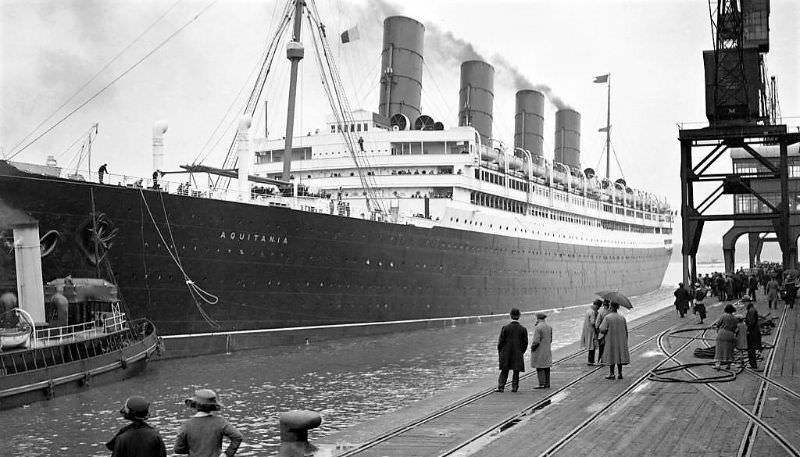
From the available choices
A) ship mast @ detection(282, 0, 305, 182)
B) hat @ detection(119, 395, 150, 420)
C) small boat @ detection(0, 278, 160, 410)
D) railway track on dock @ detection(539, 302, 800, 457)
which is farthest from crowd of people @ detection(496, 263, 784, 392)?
ship mast @ detection(282, 0, 305, 182)

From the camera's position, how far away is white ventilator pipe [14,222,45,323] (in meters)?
14.2

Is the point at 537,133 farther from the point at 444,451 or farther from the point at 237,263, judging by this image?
the point at 444,451

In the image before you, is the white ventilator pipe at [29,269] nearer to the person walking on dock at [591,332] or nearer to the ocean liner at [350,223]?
the ocean liner at [350,223]

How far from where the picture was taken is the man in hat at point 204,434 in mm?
4695

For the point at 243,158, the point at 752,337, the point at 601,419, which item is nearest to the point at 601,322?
the point at 752,337

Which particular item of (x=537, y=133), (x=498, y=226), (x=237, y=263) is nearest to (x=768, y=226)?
(x=537, y=133)

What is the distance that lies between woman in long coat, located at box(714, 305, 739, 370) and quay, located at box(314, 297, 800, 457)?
0.29 meters

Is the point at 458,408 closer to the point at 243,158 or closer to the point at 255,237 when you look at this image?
the point at 255,237

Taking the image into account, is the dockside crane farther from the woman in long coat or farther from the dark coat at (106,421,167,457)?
the dark coat at (106,421,167,457)

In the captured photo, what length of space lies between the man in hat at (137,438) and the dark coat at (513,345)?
20.7 feet

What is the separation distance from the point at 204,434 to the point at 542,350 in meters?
6.66

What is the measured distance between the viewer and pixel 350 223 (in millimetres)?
21547

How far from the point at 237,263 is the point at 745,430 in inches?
528

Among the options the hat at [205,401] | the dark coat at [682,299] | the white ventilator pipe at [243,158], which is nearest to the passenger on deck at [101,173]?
the white ventilator pipe at [243,158]
